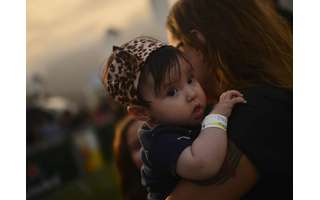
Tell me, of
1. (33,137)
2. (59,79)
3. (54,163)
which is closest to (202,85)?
(59,79)

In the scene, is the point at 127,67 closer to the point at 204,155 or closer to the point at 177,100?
the point at 177,100

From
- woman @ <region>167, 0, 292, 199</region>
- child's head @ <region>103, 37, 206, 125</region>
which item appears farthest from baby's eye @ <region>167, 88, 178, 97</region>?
woman @ <region>167, 0, 292, 199</region>

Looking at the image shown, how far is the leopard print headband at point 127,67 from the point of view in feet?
5.12

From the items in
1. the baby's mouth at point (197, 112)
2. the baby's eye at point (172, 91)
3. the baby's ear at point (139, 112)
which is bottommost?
the baby's ear at point (139, 112)

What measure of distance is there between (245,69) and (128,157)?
0.56 m

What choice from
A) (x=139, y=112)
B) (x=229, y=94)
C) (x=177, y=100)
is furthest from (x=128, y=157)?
(x=229, y=94)

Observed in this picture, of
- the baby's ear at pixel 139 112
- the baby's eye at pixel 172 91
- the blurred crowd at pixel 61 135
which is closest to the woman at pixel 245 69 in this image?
the baby's eye at pixel 172 91

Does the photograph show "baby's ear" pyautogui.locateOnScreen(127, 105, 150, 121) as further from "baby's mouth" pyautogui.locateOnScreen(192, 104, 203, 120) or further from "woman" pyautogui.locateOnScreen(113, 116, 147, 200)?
"baby's mouth" pyautogui.locateOnScreen(192, 104, 203, 120)

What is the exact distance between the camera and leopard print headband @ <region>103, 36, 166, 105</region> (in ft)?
5.12

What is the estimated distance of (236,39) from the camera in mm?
1611

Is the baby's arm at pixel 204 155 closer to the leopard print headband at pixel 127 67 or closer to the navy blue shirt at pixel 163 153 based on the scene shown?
the navy blue shirt at pixel 163 153

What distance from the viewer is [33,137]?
1996 mm

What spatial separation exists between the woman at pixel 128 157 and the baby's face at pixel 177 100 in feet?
0.50

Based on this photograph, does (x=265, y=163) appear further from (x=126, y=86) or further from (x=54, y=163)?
(x=54, y=163)
